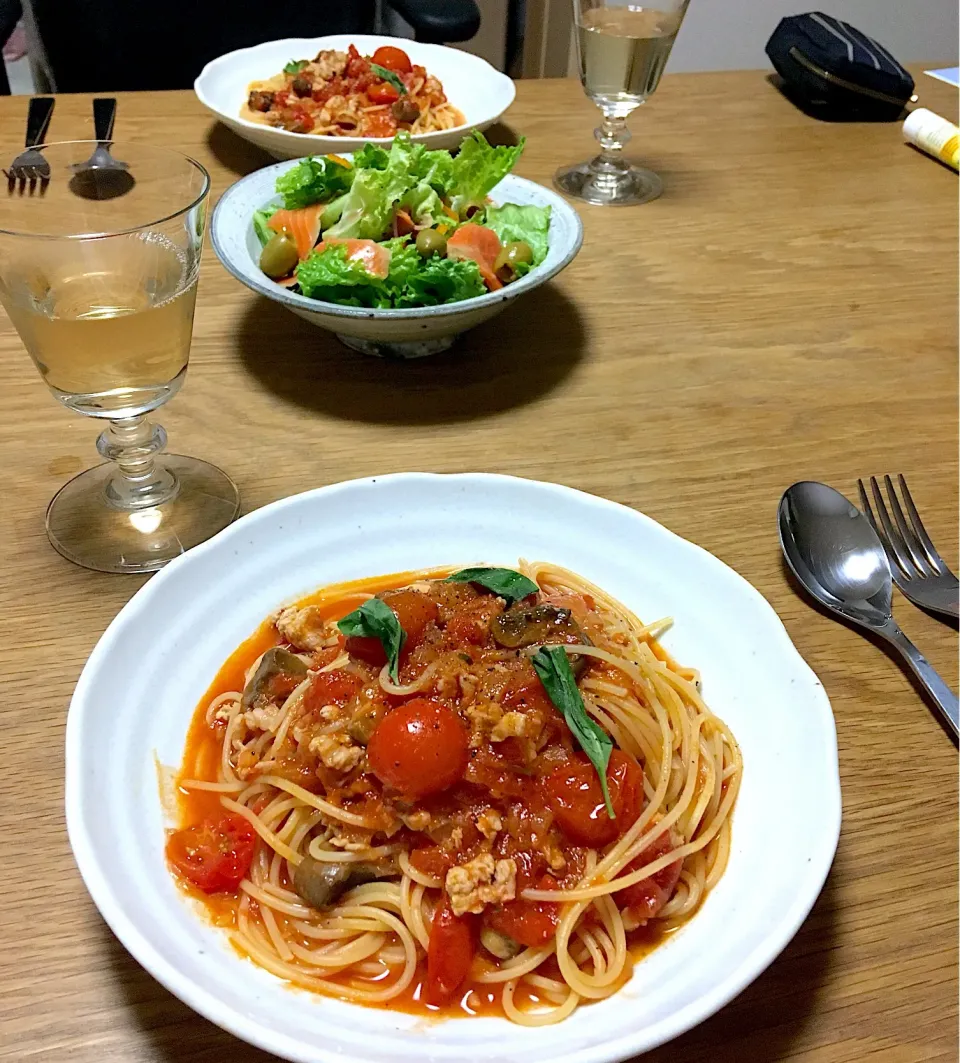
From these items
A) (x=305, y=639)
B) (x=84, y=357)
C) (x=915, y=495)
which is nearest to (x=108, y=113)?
(x=84, y=357)

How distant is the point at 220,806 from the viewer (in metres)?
1.23

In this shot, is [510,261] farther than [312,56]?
No

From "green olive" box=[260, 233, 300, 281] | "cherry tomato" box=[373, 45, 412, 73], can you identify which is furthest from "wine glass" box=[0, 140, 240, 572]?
"cherry tomato" box=[373, 45, 412, 73]

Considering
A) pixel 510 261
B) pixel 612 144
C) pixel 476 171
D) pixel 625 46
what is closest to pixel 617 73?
pixel 625 46

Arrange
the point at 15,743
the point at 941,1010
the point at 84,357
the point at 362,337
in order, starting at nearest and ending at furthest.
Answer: the point at 941,1010
the point at 15,743
the point at 84,357
the point at 362,337

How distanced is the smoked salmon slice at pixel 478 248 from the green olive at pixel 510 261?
2 cm

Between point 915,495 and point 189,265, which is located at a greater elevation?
point 189,265

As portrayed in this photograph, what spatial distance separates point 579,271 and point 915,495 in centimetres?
116

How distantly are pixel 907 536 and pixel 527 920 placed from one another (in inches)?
41.9

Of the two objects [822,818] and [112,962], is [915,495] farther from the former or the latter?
[112,962]

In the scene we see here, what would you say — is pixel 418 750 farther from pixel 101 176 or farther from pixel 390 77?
pixel 390 77

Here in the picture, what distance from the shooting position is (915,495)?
1847 mm

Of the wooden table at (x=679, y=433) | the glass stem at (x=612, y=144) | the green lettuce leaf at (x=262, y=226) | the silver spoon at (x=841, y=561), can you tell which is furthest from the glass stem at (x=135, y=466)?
the glass stem at (x=612, y=144)

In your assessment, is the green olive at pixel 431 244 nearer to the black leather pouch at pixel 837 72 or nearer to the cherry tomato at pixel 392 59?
the cherry tomato at pixel 392 59
